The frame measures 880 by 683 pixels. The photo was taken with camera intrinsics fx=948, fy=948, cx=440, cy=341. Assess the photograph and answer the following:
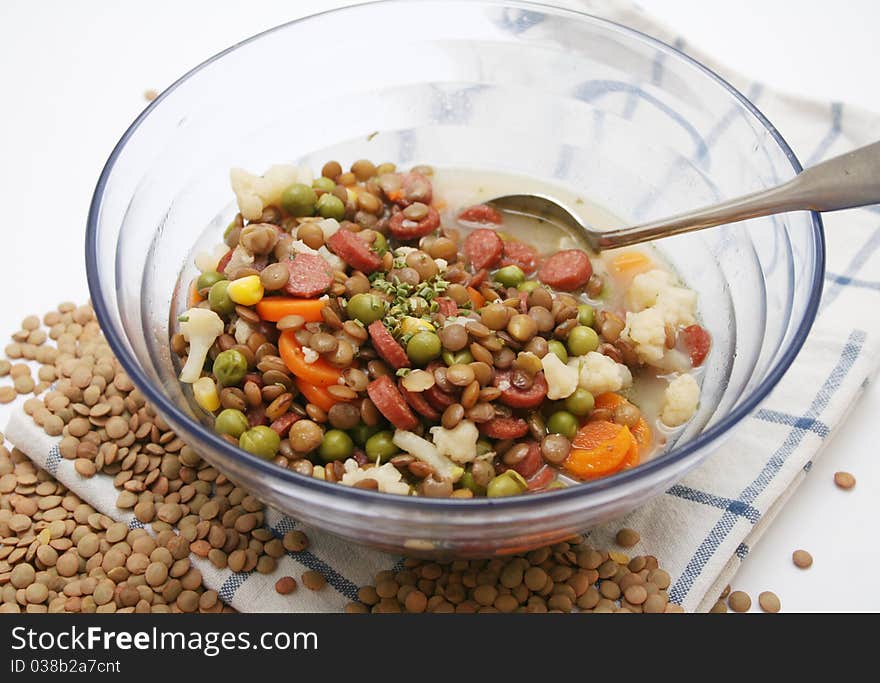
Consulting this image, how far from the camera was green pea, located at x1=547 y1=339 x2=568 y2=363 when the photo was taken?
141 inches

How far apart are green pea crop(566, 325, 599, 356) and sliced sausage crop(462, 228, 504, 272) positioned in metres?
0.55

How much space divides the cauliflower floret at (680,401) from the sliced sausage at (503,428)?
1.85ft

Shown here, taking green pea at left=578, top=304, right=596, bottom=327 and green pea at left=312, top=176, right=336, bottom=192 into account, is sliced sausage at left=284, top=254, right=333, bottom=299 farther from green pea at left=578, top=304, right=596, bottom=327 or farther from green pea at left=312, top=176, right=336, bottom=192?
green pea at left=578, top=304, right=596, bottom=327

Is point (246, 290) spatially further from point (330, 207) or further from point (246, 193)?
point (330, 207)

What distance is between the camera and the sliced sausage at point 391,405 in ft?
10.8

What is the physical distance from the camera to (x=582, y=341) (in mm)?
3621

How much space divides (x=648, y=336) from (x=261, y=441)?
1.51 meters

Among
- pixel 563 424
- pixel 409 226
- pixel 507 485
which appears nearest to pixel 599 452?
pixel 563 424

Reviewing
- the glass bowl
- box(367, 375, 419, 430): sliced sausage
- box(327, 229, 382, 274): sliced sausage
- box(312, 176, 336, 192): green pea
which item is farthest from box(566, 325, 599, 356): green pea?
box(312, 176, 336, 192): green pea

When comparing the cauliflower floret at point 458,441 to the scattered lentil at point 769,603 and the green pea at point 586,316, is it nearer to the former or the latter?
the green pea at point 586,316

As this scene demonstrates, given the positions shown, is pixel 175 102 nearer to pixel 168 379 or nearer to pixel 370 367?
pixel 168 379

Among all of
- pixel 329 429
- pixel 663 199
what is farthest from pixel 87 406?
pixel 663 199

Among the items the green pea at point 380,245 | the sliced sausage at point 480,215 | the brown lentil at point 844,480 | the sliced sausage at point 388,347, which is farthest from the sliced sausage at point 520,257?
the brown lentil at point 844,480

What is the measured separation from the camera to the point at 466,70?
4461 millimetres
